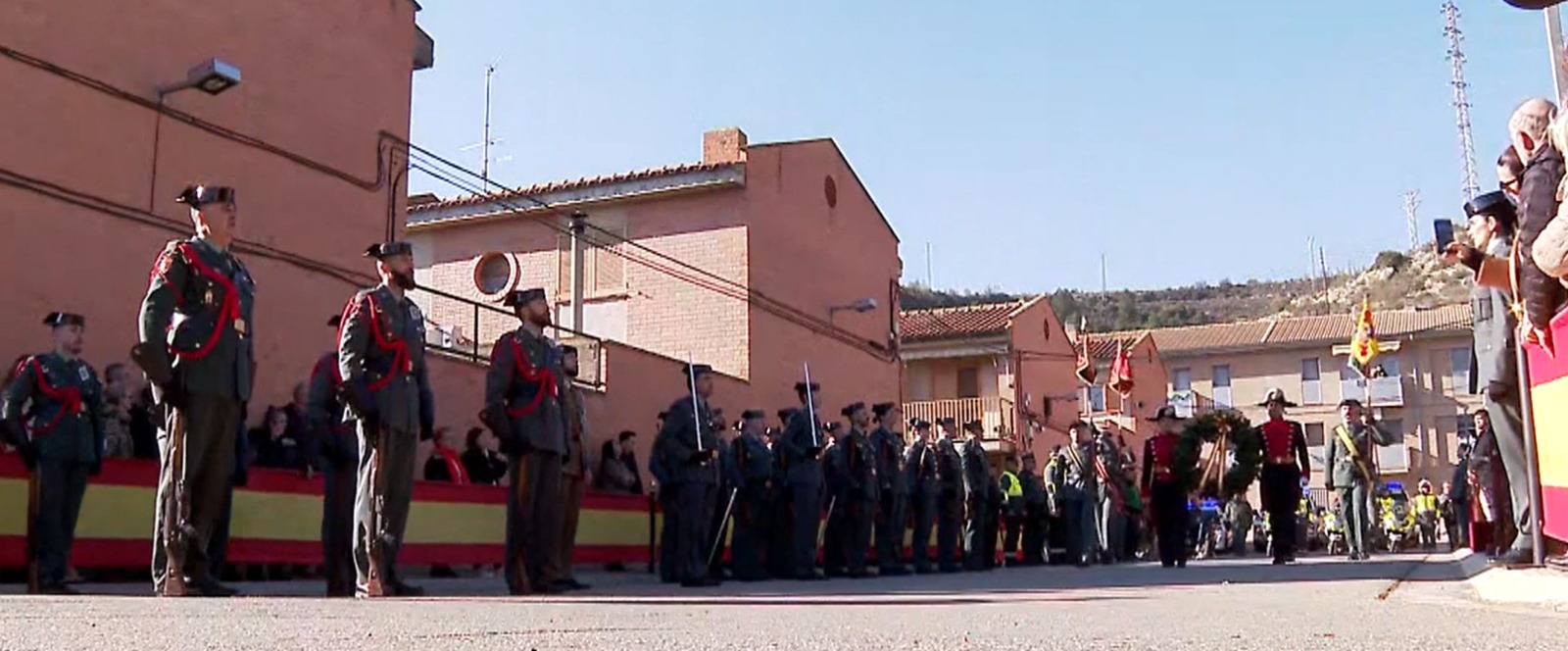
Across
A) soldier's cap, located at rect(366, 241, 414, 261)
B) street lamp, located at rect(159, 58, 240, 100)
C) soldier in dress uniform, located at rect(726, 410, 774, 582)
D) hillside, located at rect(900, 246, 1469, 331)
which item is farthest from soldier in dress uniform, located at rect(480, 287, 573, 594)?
hillside, located at rect(900, 246, 1469, 331)

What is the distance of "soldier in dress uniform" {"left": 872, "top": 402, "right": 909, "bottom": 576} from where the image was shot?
15.6m

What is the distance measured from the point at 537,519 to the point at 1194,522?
891 inches

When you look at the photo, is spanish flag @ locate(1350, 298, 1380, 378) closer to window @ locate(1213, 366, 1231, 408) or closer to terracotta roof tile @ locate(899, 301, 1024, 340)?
terracotta roof tile @ locate(899, 301, 1024, 340)

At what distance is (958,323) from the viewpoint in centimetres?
4328

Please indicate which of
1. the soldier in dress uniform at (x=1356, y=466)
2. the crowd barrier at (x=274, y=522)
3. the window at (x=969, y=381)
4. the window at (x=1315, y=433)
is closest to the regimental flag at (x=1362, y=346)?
the window at (x=969, y=381)

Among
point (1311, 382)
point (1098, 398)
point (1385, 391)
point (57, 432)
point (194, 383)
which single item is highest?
point (1311, 382)

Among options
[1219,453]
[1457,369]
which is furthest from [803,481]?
[1457,369]

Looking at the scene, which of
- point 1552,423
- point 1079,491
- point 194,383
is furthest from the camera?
point 1079,491

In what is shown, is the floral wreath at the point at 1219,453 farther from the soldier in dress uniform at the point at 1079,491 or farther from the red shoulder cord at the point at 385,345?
the red shoulder cord at the point at 385,345

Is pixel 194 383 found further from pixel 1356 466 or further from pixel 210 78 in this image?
pixel 1356 466

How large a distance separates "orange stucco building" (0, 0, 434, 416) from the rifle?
6493mm

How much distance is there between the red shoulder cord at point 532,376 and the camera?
891 centimetres

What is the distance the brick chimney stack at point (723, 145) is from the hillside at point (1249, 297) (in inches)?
2823

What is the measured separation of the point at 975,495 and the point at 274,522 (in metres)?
9.47
